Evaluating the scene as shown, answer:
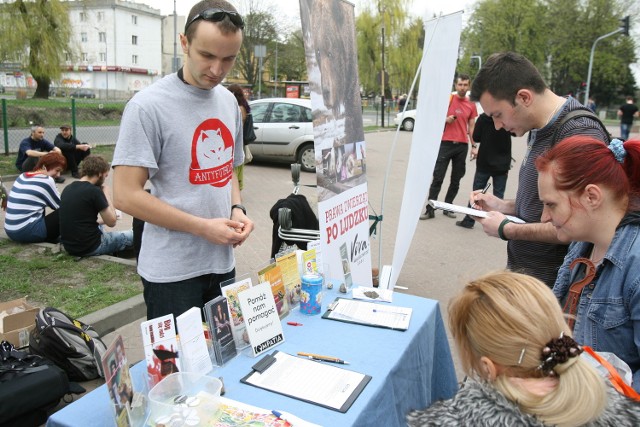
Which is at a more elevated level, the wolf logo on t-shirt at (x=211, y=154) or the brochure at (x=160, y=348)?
the wolf logo on t-shirt at (x=211, y=154)

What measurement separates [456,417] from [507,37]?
2049 inches

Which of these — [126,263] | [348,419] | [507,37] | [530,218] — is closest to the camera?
[348,419]

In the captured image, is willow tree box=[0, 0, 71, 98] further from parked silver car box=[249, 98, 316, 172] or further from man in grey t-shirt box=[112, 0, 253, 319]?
man in grey t-shirt box=[112, 0, 253, 319]

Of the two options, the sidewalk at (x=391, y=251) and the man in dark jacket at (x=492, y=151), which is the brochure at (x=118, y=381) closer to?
the sidewalk at (x=391, y=251)

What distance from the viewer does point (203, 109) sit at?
195 cm

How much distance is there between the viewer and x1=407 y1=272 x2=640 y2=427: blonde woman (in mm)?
1139

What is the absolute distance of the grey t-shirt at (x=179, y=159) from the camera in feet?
5.82

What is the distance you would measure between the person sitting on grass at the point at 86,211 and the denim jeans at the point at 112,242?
0.04ft

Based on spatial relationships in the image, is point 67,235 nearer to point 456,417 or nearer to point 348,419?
point 348,419

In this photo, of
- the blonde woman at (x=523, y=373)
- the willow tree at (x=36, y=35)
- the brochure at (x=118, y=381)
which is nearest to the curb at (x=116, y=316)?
the brochure at (x=118, y=381)

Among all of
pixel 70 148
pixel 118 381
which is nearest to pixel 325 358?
pixel 118 381

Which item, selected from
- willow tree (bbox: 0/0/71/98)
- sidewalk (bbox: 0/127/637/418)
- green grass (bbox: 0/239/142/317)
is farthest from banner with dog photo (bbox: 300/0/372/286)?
willow tree (bbox: 0/0/71/98)

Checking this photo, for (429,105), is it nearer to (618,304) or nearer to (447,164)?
(618,304)

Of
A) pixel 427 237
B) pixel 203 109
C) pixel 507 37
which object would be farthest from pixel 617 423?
pixel 507 37
